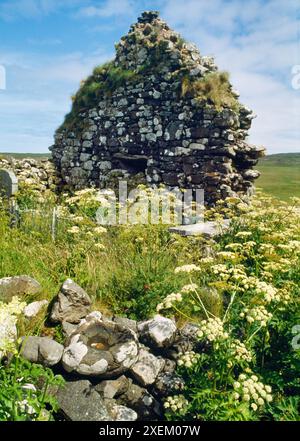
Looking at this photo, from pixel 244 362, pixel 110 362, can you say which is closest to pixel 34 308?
pixel 110 362

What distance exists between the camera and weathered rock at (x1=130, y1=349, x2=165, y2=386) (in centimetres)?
369

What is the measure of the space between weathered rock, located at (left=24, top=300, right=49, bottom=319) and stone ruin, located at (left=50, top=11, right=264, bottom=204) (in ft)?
23.5

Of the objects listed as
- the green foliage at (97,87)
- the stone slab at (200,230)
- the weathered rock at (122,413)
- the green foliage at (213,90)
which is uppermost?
the green foliage at (97,87)

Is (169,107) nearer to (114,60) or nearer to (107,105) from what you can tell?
(107,105)

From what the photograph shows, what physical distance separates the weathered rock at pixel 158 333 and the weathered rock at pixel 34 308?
1.10 metres

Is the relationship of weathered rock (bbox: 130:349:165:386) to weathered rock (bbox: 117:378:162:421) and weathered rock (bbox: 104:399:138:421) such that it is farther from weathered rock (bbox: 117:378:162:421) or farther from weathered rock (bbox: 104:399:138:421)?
weathered rock (bbox: 104:399:138:421)

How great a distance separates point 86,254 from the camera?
18.1 ft

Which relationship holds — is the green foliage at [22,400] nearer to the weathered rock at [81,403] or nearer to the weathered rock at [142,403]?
the weathered rock at [81,403]

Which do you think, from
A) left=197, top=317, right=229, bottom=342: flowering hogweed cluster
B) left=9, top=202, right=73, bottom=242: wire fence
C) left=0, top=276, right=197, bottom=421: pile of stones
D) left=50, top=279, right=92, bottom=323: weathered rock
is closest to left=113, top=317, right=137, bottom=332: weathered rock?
left=0, top=276, right=197, bottom=421: pile of stones

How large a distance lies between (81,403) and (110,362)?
0.45m

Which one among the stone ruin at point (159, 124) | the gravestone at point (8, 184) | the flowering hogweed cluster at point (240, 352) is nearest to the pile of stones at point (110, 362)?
the flowering hogweed cluster at point (240, 352)

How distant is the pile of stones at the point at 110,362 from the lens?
335 centimetres
